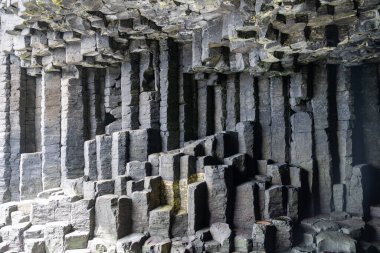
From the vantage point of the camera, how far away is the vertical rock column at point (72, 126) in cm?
1217

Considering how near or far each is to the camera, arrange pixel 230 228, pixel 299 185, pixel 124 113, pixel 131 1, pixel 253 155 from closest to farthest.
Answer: pixel 131 1, pixel 230 228, pixel 299 185, pixel 253 155, pixel 124 113

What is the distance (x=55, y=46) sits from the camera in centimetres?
1174

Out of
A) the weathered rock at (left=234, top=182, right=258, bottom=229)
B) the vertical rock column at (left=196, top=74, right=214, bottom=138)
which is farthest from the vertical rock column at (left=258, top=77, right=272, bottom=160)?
the weathered rock at (left=234, top=182, right=258, bottom=229)

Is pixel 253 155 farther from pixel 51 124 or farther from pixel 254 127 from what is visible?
pixel 51 124

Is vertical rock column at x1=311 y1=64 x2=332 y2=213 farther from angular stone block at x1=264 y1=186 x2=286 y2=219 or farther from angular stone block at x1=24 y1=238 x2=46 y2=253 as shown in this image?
angular stone block at x1=24 y1=238 x2=46 y2=253

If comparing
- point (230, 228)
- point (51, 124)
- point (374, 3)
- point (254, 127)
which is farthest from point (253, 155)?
point (51, 124)

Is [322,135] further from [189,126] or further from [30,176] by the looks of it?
[30,176]

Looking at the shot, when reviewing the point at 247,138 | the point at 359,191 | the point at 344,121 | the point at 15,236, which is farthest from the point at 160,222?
the point at 344,121

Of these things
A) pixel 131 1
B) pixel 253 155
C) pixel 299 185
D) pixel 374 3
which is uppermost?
pixel 131 1

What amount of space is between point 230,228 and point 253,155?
2.67m

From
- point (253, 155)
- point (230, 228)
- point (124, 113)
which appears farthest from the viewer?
point (124, 113)

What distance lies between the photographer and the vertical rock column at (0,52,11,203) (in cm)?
1245

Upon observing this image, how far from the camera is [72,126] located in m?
12.3

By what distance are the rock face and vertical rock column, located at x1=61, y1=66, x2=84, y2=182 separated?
49mm
